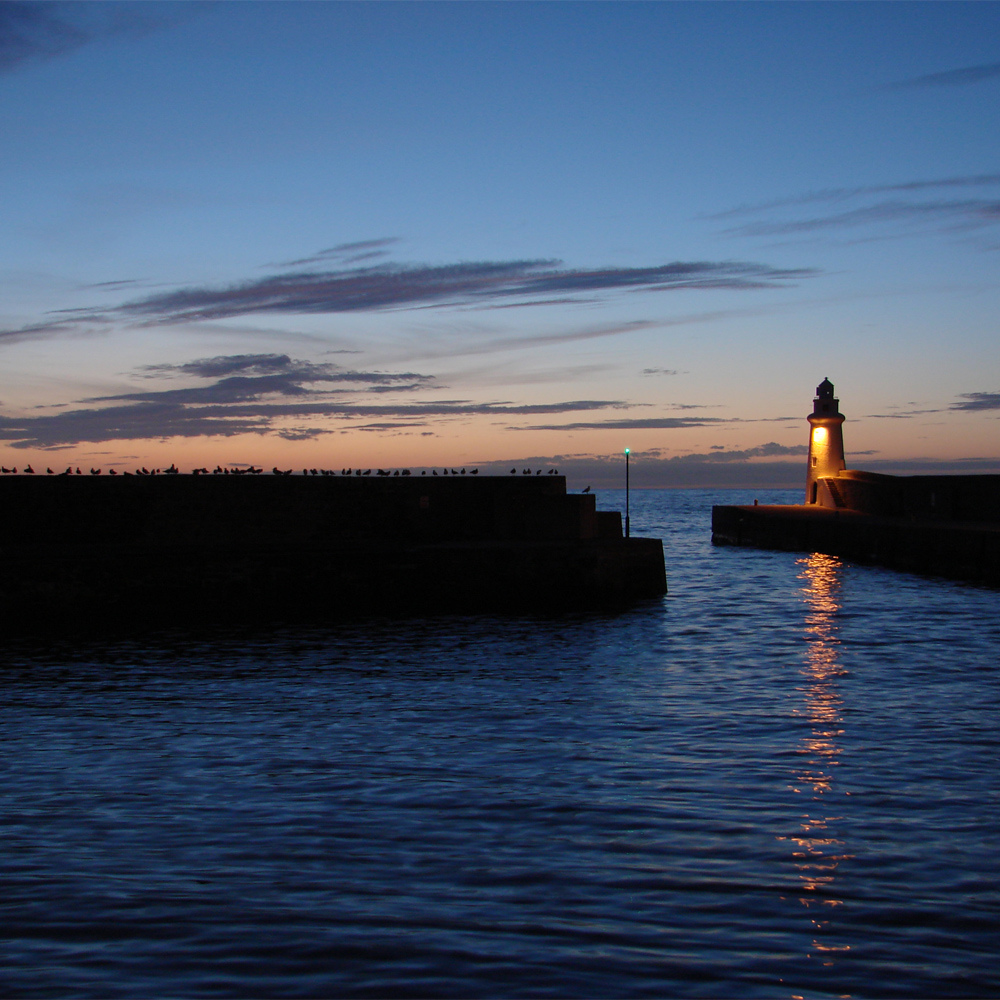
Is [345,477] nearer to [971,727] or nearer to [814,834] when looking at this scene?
[971,727]

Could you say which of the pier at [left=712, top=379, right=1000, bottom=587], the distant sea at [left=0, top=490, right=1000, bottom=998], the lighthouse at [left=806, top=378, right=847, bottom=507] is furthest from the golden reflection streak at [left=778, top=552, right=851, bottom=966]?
the lighthouse at [left=806, top=378, right=847, bottom=507]

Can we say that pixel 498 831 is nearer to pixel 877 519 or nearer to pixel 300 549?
pixel 300 549

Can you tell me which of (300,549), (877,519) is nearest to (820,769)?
(300,549)

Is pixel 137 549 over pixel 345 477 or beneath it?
beneath

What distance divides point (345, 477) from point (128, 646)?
7932 millimetres

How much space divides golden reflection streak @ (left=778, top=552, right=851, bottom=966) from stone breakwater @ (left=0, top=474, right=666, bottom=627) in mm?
5869

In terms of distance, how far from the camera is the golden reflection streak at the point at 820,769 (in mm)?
5727

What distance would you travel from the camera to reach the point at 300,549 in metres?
21.2

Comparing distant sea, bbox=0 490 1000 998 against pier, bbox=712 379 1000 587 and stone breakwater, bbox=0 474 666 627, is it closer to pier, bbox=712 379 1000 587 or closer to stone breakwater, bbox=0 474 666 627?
stone breakwater, bbox=0 474 666 627

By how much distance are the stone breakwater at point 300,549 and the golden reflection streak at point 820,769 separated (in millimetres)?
5869

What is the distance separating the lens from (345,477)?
23.9 meters

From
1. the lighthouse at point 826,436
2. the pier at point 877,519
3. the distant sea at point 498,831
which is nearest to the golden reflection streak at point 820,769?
the distant sea at point 498,831

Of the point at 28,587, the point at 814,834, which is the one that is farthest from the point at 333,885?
the point at 28,587

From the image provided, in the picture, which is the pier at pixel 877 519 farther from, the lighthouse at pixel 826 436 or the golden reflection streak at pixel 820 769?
the golden reflection streak at pixel 820 769
